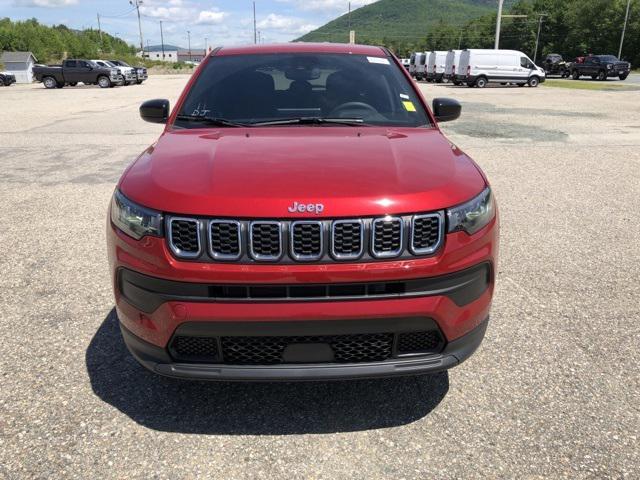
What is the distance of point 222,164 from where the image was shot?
8.24ft

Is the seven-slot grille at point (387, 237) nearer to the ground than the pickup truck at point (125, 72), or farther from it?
farther from it

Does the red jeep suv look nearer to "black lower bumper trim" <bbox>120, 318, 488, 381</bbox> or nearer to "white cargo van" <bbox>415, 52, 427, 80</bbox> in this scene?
"black lower bumper trim" <bbox>120, 318, 488, 381</bbox>

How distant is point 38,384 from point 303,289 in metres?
1.66

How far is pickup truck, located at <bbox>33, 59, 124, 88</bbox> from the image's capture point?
34969mm

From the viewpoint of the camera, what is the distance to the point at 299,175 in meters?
2.37

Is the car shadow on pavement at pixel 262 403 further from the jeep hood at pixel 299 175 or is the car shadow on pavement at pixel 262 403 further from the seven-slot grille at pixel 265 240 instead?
the jeep hood at pixel 299 175

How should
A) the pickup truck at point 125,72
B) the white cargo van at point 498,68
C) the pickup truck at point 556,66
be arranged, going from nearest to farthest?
the white cargo van at point 498,68 < the pickup truck at point 125,72 < the pickup truck at point 556,66

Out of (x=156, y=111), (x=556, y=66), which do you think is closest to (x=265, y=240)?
(x=156, y=111)

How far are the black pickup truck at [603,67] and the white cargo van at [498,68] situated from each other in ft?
33.5

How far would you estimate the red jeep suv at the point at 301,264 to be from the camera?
7.10 feet

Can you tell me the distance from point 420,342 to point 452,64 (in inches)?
1393

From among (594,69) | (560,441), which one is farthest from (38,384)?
(594,69)

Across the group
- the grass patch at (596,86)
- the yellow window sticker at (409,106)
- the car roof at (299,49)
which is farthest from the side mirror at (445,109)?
the grass patch at (596,86)

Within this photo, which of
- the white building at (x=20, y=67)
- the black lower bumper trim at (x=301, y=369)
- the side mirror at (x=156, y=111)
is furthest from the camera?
the white building at (x=20, y=67)
